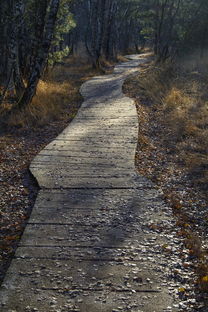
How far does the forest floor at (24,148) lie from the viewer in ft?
13.5

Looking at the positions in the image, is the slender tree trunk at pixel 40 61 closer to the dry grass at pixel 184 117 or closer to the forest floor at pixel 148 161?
the forest floor at pixel 148 161

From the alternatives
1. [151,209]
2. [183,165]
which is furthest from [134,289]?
[183,165]

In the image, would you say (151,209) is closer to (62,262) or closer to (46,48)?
(62,262)

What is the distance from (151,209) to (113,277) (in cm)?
140

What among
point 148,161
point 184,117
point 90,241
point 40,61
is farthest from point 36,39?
point 90,241

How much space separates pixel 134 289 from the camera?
3.09m

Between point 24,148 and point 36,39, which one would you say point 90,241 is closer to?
point 24,148

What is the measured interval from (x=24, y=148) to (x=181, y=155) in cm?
288

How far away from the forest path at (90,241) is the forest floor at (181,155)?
258 millimetres

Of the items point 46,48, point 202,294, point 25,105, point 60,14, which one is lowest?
point 202,294

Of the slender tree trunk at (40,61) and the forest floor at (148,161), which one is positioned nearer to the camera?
the forest floor at (148,161)

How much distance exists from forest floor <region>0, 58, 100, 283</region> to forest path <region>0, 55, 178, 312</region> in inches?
6.3

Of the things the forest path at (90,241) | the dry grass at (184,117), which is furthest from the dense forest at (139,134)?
the forest path at (90,241)

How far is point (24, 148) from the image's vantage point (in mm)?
6914
